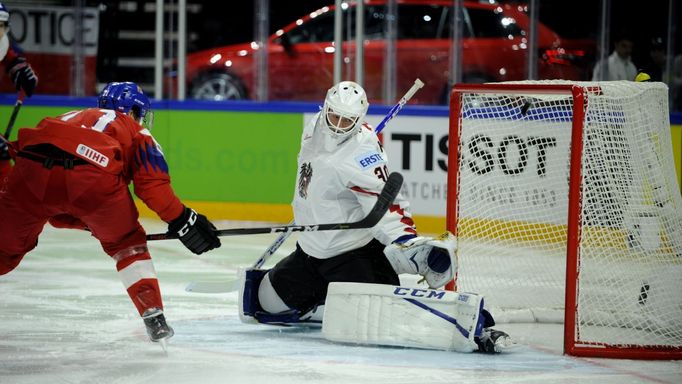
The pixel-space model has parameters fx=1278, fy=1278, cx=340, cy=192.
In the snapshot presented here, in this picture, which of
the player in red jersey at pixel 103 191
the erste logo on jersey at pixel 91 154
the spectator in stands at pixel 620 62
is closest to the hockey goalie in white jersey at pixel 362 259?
the player in red jersey at pixel 103 191

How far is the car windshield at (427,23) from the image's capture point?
8.36 meters

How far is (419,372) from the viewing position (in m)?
4.03

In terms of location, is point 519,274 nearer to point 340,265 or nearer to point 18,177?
point 340,265

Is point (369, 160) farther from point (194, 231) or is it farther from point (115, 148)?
point (115, 148)

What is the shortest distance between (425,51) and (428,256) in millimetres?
4399

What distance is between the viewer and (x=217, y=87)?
919 cm

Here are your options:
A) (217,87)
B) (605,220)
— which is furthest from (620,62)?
(605,220)

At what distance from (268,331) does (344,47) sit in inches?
155

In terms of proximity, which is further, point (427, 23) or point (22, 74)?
point (427, 23)

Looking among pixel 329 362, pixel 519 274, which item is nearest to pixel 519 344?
pixel 329 362

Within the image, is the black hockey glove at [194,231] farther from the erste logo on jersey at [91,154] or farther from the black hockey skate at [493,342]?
the black hockey skate at [493,342]

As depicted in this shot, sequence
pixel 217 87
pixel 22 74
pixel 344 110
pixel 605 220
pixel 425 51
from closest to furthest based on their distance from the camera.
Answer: pixel 344 110 < pixel 605 220 < pixel 22 74 < pixel 425 51 < pixel 217 87

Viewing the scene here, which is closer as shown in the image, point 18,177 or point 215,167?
point 18,177

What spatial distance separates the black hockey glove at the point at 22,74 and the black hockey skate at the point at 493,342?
136 inches
